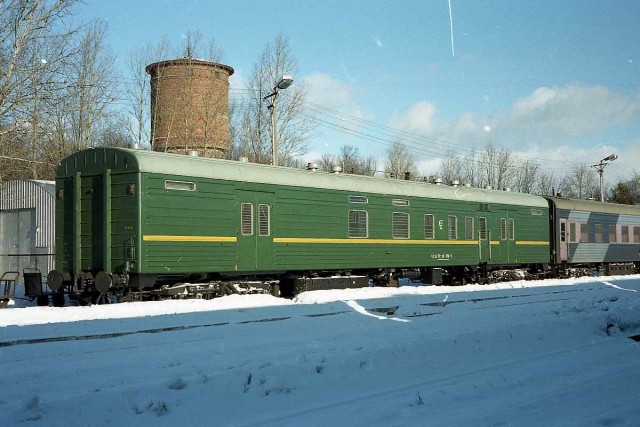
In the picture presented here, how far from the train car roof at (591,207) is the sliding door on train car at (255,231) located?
54.8 feet

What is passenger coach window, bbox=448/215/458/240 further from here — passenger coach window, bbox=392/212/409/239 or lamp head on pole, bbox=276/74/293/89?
lamp head on pole, bbox=276/74/293/89

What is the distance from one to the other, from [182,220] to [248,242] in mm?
2156

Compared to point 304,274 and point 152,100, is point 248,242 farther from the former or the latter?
point 152,100

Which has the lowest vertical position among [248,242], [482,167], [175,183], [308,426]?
[308,426]

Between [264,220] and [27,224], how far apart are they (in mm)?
15436

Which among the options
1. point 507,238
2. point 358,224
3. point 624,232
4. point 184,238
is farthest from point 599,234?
point 184,238

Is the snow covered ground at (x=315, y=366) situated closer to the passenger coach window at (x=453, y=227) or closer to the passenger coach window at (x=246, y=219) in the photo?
the passenger coach window at (x=246, y=219)

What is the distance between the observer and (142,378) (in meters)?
7.83

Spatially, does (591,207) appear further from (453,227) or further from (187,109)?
(187,109)

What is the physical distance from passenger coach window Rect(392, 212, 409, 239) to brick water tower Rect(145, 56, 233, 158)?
21.3 meters

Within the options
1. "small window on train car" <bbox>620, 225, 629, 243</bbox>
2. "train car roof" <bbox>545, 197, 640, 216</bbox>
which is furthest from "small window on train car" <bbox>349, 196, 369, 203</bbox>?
"small window on train car" <bbox>620, 225, 629, 243</bbox>

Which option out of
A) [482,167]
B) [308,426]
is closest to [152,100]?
[308,426]

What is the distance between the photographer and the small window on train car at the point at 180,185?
15.9 metres

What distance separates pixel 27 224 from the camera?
94.7 feet
